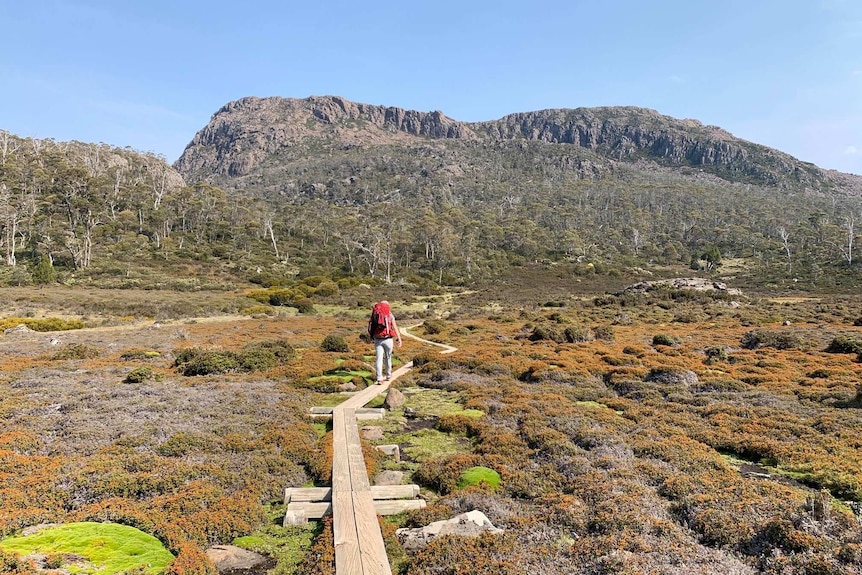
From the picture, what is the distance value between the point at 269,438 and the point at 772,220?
549 ft

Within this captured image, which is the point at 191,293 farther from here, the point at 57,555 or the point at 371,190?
the point at 371,190

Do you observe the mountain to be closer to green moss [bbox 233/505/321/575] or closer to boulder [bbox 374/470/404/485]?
boulder [bbox 374/470/404/485]

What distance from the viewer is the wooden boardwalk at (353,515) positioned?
524 cm

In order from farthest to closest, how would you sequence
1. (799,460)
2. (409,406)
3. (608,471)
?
(409,406) → (799,460) → (608,471)

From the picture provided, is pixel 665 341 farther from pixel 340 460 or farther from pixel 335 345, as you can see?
pixel 340 460

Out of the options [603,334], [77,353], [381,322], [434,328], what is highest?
[381,322]

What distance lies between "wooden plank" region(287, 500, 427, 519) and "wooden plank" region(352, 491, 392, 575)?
29cm

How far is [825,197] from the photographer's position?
196625 millimetres

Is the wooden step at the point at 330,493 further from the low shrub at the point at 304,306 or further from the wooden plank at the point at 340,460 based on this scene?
the low shrub at the point at 304,306

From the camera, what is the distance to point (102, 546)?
5.56m

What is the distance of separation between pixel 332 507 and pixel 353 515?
762 millimetres

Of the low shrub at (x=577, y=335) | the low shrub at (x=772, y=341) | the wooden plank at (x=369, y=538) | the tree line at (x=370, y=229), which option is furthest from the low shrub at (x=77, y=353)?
the tree line at (x=370, y=229)

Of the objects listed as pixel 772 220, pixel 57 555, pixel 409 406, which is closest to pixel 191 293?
pixel 409 406

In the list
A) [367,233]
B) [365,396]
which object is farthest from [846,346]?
[367,233]
